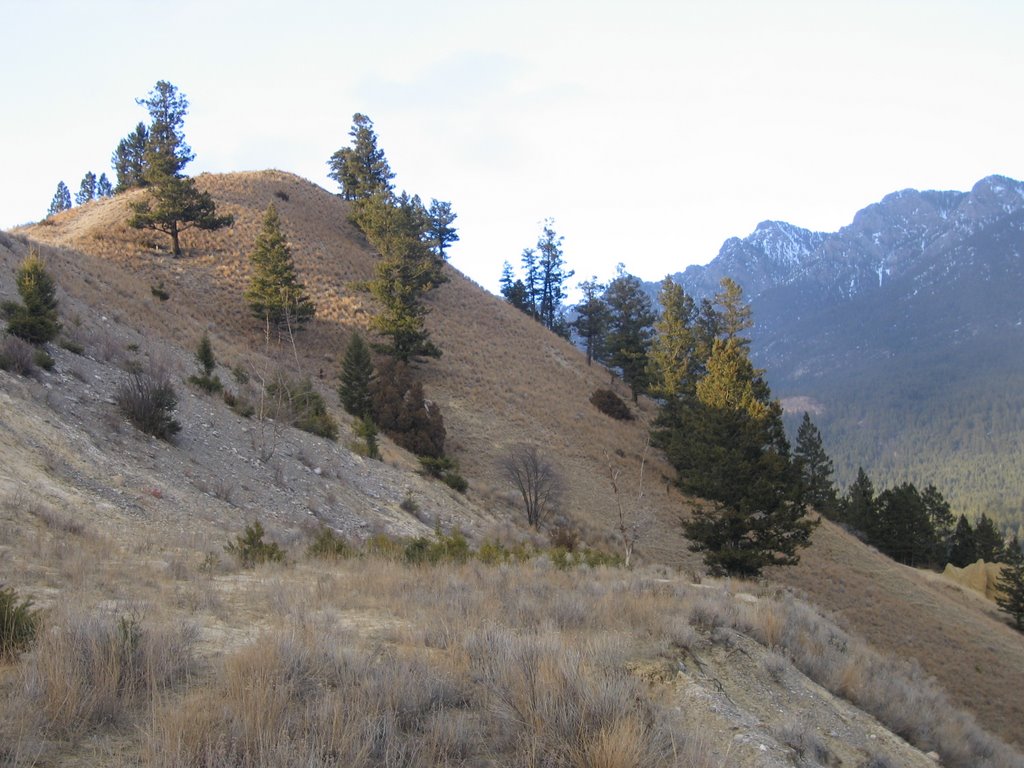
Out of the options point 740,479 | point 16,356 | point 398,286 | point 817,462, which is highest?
point 398,286

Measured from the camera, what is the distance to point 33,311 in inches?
657

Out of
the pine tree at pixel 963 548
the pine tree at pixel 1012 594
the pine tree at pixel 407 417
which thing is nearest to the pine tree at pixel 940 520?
the pine tree at pixel 963 548

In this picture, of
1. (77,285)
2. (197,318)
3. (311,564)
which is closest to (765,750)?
(311,564)

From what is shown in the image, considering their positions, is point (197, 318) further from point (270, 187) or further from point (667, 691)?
point (667, 691)

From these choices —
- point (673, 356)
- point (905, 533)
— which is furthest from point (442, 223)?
point (905, 533)

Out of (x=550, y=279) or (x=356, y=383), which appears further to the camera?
(x=550, y=279)

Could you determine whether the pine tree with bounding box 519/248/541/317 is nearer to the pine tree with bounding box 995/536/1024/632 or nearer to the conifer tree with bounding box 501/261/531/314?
the conifer tree with bounding box 501/261/531/314

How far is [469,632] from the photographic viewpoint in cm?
552

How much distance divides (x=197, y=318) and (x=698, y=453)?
2610cm

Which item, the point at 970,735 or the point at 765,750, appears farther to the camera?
the point at 970,735

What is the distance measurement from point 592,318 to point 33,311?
4562cm

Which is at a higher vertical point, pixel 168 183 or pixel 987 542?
pixel 168 183

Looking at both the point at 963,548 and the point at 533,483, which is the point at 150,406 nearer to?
the point at 533,483

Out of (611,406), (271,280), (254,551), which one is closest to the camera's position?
(254,551)
